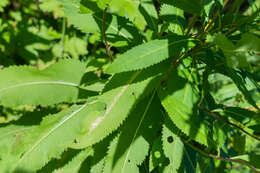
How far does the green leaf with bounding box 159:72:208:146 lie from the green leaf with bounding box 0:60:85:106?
428 millimetres

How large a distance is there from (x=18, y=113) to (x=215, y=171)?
5.60 feet

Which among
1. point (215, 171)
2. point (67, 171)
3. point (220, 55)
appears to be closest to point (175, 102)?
point (220, 55)

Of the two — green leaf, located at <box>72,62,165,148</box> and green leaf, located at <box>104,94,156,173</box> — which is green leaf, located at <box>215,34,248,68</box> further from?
green leaf, located at <box>104,94,156,173</box>

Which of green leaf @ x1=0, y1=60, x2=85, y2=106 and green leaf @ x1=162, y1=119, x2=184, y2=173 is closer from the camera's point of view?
green leaf @ x1=0, y1=60, x2=85, y2=106

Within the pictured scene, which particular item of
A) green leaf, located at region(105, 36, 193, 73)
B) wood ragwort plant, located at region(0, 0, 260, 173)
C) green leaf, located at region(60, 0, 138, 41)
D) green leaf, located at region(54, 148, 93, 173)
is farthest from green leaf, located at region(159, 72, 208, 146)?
green leaf, located at region(54, 148, 93, 173)

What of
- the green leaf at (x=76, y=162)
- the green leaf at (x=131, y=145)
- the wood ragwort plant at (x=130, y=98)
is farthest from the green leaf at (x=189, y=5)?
the green leaf at (x=76, y=162)

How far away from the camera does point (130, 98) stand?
0.90 m

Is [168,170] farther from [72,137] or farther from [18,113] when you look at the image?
[18,113]

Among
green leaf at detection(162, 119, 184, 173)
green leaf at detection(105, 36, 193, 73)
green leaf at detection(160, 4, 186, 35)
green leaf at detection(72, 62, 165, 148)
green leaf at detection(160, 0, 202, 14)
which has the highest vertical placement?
green leaf at detection(160, 0, 202, 14)

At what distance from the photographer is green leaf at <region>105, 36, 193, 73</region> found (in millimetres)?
732

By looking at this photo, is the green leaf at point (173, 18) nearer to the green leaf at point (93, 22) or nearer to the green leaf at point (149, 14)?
the green leaf at point (149, 14)

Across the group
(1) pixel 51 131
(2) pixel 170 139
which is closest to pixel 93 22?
(1) pixel 51 131

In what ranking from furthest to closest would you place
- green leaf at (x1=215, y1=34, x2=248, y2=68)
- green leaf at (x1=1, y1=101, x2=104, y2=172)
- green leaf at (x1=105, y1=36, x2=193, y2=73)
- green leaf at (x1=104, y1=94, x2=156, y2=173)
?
green leaf at (x1=104, y1=94, x2=156, y2=173) < green leaf at (x1=1, y1=101, x2=104, y2=172) < green leaf at (x1=105, y1=36, x2=193, y2=73) < green leaf at (x1=215, y1=34, x2=248, y2=68)

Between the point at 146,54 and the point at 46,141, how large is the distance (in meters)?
0.52
